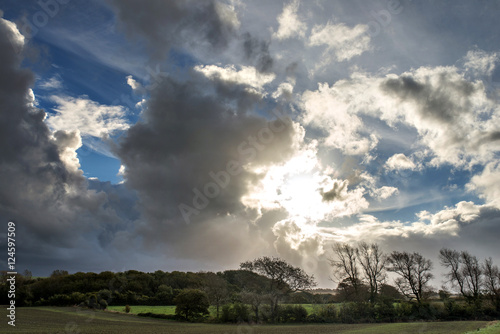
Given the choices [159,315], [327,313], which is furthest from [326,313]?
[159,315]

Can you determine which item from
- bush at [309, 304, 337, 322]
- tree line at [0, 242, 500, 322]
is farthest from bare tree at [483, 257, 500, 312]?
bush at [309, 304, 337, 322]

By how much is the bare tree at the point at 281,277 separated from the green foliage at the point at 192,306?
14362 mm

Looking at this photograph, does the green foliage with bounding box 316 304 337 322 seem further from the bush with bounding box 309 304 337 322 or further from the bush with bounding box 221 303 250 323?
the bush with bounding box 221 303 250 323

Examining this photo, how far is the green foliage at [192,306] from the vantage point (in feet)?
208

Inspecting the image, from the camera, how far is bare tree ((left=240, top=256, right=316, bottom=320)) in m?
66.6

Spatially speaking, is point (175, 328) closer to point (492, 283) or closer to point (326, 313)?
point (326, 313)

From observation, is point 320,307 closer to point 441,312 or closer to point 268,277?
point 268,277

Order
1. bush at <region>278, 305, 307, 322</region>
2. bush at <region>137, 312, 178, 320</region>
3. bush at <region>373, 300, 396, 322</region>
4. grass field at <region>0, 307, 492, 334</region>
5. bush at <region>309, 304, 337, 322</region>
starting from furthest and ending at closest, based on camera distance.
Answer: bush at <region>137, 312, 178, 320</region>, bush at <region>373, 300, 396, 322</region>, bush at <region>309, 304, 337, 322</region>, bush at <region>278, 305, 307, 322</region>, grass field at <region>0, 307, 492, 334</region>

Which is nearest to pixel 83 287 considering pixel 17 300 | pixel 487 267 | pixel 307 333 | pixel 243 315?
pixel 17 300

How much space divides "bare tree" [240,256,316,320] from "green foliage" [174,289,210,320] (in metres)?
14.4

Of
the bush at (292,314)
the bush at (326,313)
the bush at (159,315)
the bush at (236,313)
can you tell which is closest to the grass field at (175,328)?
the bush at (236,313)

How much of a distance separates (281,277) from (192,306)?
20763 millimetres

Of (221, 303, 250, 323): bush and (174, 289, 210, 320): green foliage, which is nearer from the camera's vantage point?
(221, 303, 250, 323): bush

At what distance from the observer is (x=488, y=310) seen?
213 feet
